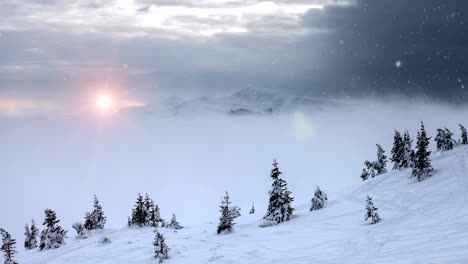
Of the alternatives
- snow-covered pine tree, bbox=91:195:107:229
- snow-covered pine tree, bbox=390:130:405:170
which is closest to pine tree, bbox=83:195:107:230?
snow-covered pine tree, bbox=91:195:107:229

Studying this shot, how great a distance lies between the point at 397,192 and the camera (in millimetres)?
47188

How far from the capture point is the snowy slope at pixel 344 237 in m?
27.6

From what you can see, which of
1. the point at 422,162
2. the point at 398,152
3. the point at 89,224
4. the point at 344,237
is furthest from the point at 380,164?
the point at 89,224

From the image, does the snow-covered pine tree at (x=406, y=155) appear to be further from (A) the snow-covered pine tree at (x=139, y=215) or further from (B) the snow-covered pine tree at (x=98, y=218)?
(B) the snow-covered pine tree at (x=98, y=218)

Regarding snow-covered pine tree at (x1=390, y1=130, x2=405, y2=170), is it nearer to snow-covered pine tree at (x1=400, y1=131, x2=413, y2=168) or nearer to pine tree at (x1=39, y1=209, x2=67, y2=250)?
snow-covered pine tree at (x1=400, y1=131, x2=413, y2=168)

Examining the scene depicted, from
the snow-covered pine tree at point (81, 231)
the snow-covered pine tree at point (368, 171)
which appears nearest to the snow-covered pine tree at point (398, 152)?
the snow-covered pine tree at point (368, 171)

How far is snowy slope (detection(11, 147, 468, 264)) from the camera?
27.6 m

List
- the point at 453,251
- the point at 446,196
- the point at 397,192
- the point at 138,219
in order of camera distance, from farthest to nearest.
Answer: the point at 138,219, the point at 397,192, the point at 446,196, the point at 453,251

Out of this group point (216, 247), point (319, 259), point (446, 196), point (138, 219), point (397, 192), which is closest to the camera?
point (319, 259)

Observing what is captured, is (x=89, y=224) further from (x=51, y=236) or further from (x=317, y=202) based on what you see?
(x=317, y=202)

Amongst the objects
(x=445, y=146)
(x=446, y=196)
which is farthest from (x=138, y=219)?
(x=445, y=146)

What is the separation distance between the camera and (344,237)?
33250 mm

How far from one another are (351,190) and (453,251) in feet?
102

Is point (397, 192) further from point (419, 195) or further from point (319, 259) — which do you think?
point (319, 259)
